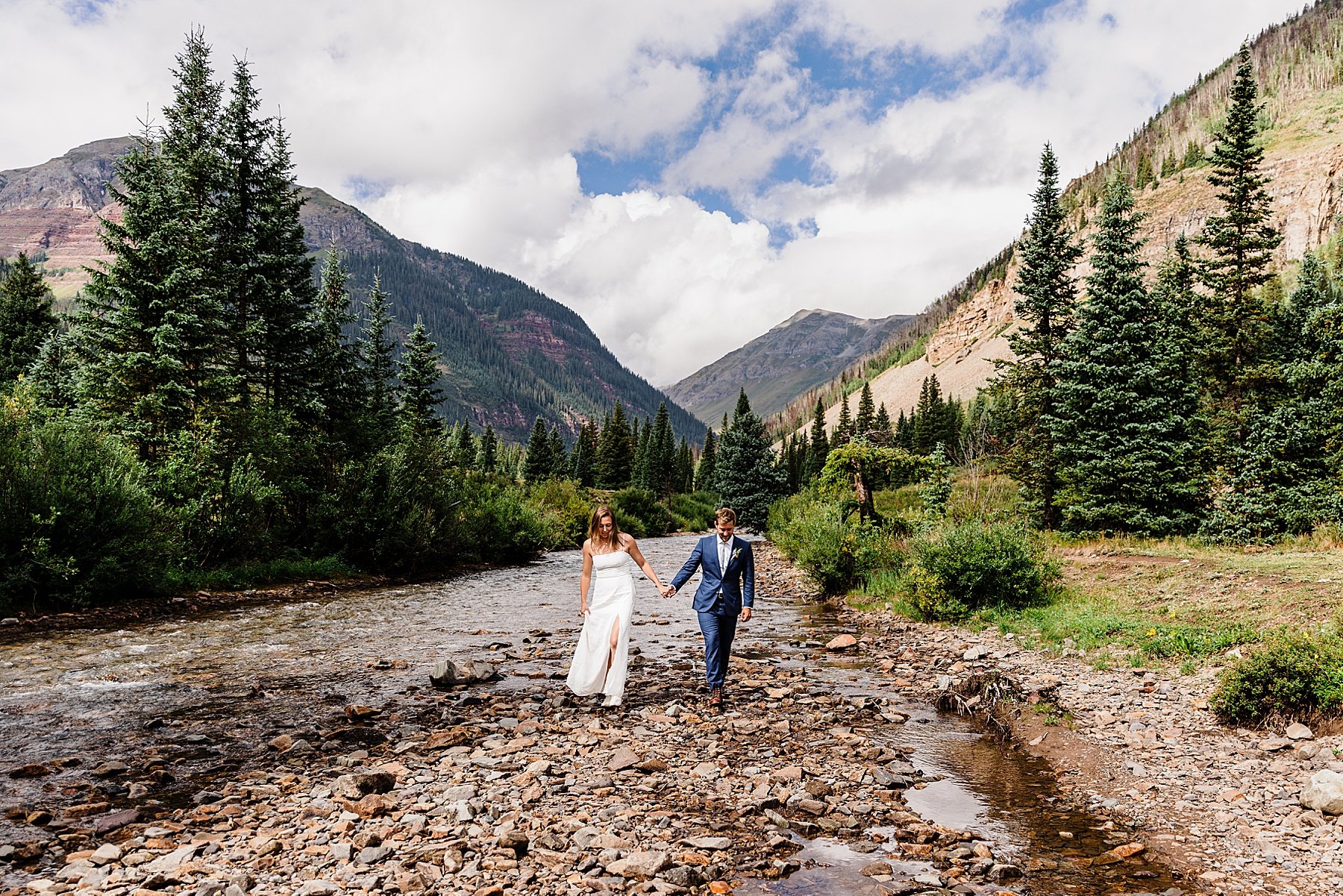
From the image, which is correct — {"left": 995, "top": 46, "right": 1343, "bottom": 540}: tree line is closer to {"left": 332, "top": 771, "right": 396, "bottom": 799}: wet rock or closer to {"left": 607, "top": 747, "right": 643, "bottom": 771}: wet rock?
{"left": 607, "top": 747, "right": 643, "bottom": 771}: wet rock

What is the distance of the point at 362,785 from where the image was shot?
6871mm

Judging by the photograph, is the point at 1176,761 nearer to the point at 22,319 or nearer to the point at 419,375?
the point at 419,375

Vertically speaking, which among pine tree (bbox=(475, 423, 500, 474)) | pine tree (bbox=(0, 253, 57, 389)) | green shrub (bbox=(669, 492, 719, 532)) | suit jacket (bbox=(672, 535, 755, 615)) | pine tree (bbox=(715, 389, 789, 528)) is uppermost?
pine tree (bbox=(0, 253, 57, 389))

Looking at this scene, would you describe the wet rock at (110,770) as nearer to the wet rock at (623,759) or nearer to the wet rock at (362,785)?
the wet rock at (362,785)

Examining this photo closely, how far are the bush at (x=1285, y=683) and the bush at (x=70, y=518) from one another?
2270cm

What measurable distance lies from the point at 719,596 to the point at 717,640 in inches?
28.7

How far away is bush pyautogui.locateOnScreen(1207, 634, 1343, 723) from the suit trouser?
6.08m

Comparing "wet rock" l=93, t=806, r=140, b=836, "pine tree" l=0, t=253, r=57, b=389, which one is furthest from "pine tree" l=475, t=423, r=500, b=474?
"wet rock" l=93, t=806, r=140, b=836

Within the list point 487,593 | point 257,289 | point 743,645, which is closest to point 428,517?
point 487,593

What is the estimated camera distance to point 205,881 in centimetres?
512

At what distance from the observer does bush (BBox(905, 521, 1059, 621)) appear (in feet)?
52.0

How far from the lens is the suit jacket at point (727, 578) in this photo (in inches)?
393

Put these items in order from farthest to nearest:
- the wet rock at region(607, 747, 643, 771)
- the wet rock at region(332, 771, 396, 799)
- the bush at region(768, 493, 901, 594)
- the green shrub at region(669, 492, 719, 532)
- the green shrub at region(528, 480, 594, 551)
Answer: the green shrub at region(669, 492, 719, 532), the green shrub at region(528, 480, 594, 551), the bush at region(768, 493, 901, 594), the wet rock at region(607, 747, 643, 771), the wet rock at region(332, 771, 396, 799)

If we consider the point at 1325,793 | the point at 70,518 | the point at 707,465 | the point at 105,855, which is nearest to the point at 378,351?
the point at 70,518
